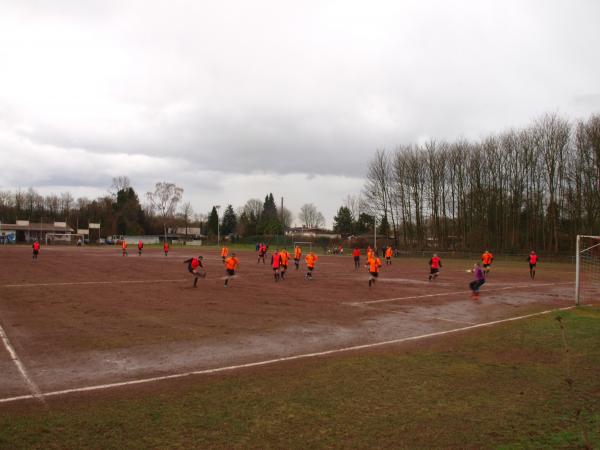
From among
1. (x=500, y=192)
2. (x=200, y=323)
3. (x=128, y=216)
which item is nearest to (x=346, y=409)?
(x=200, y=323)

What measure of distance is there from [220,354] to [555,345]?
7.37 meters

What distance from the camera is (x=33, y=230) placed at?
351ft

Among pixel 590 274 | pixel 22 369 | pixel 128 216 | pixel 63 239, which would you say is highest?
pixel 128 216

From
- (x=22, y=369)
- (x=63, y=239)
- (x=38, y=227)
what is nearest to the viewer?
(x=22, y=369)

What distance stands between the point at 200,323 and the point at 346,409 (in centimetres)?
734

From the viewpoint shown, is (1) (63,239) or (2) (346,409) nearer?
(2) (346,409)

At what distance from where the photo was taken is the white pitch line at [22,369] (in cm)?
682

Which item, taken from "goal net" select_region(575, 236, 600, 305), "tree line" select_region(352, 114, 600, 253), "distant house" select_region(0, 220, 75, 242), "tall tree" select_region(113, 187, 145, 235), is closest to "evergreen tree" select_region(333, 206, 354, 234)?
"tree line" select_region(352, 114, 600, 253)

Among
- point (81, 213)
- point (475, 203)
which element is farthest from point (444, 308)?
A: point (81, 213)

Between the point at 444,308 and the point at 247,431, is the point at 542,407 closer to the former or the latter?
the point at 247,431

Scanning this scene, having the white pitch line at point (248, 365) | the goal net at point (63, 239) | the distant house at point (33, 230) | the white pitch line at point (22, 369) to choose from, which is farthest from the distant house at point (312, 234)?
the white pitch line at point (22, 369)

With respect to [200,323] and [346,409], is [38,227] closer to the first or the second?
[200,323]

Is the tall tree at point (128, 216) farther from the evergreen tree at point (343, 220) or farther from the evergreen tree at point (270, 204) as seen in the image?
the evergreen tree at point (343, 220)

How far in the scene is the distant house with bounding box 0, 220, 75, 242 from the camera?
104 metres
